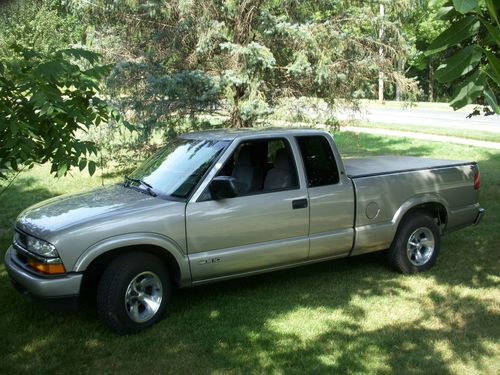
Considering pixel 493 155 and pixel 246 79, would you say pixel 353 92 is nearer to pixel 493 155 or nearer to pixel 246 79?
pixel 246 79

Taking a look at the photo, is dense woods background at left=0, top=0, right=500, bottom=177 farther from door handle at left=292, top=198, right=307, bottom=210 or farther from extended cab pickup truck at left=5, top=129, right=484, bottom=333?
door handle at left=292, top=198, right=307, bottom=210

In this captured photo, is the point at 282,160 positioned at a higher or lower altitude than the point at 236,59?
lower

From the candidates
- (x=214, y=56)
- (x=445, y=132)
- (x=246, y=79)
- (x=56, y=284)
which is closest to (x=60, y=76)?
(x=56, y=284)

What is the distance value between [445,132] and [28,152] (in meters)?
18.3

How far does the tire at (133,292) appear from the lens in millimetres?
4297

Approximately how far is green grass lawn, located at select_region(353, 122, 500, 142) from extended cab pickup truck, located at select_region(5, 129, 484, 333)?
41.2 ft

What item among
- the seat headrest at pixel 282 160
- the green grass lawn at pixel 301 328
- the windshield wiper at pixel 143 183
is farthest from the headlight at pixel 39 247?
the seat headrest at pixel 282 160

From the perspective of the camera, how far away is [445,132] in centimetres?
1939

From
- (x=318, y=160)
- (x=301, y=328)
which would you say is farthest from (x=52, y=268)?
(x=318, y=160)

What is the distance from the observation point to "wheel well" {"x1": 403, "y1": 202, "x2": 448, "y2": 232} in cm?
597

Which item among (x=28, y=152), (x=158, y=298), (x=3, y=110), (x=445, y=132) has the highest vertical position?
(x=3, y=110)

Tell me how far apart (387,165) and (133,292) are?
337 cm

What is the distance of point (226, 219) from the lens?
15.5ft

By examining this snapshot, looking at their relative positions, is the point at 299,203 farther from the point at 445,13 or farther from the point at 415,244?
the point at 445,13
